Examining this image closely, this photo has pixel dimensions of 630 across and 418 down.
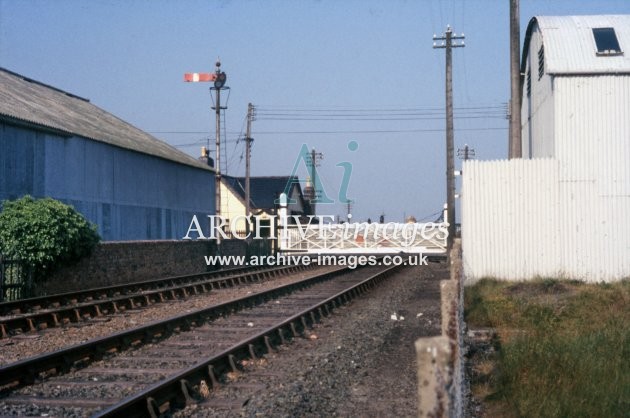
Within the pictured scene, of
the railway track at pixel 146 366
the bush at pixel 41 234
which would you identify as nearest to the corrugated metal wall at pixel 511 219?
the railway track at pixel 146 366

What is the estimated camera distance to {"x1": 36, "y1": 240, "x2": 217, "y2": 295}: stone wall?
2031cm

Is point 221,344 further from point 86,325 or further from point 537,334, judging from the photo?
point 537,334

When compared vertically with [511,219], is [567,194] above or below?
above

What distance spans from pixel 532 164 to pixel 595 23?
5.00 m

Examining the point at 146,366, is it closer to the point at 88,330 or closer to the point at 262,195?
the point at 88,330

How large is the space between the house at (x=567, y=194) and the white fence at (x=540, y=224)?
24mm

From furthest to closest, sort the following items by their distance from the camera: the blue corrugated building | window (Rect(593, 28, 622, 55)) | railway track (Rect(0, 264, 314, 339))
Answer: the blue corrugated building, window (Rect(593, 28, 622, 55)), railway track (Rect(0, 264, 314, 339))

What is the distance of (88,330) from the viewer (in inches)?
497

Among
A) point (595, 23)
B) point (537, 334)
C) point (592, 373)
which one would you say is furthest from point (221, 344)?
point (595, 23)

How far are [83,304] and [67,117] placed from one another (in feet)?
51.1

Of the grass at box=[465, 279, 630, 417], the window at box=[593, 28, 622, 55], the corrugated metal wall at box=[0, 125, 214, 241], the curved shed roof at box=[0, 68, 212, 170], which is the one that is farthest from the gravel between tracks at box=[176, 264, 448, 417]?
the curved shed roof at box=[0, 68, 212, 170]

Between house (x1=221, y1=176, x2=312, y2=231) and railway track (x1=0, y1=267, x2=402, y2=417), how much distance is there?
167 ft

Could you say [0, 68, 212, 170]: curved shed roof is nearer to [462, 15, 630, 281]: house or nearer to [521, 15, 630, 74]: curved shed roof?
[462, 15, 630, 281]: house

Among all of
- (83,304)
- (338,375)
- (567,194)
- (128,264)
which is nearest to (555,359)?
(338,375)
